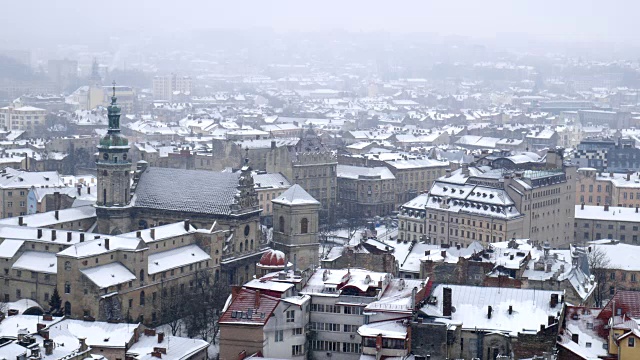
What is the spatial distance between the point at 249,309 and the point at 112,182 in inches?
1271

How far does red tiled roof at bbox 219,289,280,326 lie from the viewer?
74.2 metres

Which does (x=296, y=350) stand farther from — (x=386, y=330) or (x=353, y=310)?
(x=386, y=330)

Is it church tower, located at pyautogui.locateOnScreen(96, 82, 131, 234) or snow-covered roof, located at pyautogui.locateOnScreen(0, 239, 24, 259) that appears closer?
snow-covered roof, located at pyautogui.locateOnScreen(0, 239, 24, 259)

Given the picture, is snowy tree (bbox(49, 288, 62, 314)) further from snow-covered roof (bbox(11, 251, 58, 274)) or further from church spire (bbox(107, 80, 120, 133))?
church spire (bbox(107, 80, 120, 133))

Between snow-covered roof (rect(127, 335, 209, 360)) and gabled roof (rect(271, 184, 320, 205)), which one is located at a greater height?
gabled roof (rect(271, 184, 320, 205))

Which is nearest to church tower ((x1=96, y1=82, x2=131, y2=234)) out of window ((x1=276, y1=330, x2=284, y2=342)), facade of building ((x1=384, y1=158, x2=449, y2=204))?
window ((x1=276, y1=330, x2=284, y2=342))

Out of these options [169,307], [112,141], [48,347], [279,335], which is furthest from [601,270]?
[48,347]

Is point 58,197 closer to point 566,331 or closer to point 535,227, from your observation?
point 535,227

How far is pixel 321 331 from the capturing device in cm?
7750

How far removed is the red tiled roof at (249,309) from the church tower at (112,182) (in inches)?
1201

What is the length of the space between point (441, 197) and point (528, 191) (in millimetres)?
8454

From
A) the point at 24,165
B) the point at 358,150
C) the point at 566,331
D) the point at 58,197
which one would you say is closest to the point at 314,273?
the point at 566,331

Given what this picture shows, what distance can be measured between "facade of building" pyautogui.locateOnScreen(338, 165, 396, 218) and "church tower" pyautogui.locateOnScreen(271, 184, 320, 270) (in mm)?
38309

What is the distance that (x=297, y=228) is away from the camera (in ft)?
345
